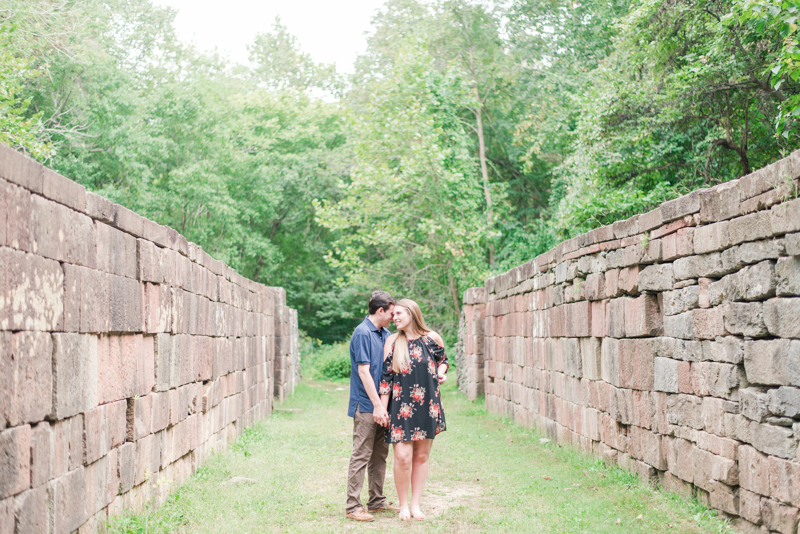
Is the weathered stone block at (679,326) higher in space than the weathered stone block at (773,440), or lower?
higher

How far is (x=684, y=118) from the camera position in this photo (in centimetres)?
1326

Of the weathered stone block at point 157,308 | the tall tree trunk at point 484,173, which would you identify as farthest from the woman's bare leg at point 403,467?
the tall tree trunk at point 484,173

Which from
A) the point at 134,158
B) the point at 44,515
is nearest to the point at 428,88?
the point at 134,158

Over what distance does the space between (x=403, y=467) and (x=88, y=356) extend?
8.84 ft

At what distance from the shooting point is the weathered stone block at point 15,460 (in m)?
3.42

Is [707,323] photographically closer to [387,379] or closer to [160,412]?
[387,379]

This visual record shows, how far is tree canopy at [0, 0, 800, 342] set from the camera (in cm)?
1290

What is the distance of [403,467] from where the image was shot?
6.00m

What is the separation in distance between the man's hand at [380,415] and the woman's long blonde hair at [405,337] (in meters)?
0.34

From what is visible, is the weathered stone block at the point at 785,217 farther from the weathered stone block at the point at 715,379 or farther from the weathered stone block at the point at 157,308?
the weathered stone block at the point at 157,308

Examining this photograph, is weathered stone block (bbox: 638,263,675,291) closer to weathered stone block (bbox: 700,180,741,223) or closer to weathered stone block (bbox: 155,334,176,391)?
weathered stone block (bbox: 700,180,741,223)

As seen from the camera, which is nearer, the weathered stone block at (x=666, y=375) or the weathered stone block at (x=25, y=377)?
the weathered stone block at (x=25, y=377)

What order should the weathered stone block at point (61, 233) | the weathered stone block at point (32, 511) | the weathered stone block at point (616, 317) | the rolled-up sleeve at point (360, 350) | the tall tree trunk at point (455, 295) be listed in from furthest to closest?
1. the tall tree trunk at point (455, 295)
2. the weathered stone block at point (616, 317)
3. the rolled-up sleeve at point (360, 350)
4. the weathered stone block at point (61, 233)
5. the weathered stone block at point (32, 511)

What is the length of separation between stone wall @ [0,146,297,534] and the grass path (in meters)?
0.40
